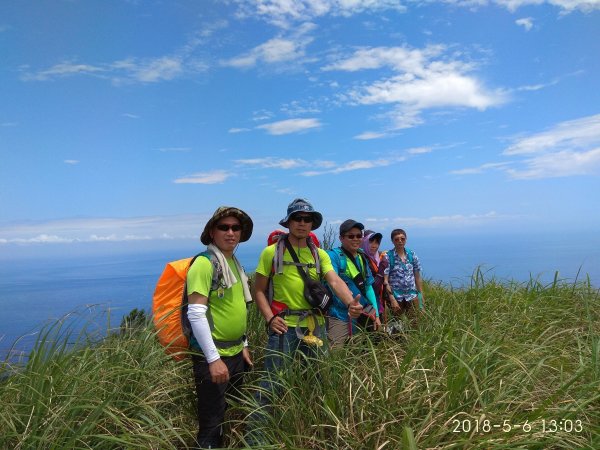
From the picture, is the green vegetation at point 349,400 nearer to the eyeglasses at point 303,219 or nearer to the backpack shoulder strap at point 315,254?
the backpack shoulder strap at point 315,254

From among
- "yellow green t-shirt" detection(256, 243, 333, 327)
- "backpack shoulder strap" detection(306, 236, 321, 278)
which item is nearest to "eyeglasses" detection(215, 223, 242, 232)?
"yellow green t-shirt" detection(256, 243, 333, 327)

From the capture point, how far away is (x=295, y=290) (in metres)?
3.38

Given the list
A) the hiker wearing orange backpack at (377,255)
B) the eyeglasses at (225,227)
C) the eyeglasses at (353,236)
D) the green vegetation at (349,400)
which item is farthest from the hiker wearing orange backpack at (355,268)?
the eyeglasses at (225,227)

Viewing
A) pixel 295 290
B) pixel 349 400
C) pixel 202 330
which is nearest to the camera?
pixel 349 400

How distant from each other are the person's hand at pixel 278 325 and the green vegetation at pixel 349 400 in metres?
0.37

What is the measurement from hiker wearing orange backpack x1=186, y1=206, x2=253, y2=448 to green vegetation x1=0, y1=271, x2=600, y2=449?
0.22m

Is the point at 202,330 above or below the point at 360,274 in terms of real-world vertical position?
below

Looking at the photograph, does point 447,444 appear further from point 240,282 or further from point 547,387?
point 240,282

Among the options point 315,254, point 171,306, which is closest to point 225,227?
point 315,254

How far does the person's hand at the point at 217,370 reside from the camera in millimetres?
2777

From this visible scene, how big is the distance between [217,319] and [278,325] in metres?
0.54

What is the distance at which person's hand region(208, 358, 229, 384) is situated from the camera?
278 cm

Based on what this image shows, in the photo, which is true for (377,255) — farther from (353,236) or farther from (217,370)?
(217,370)

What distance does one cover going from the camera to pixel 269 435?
2.51m
